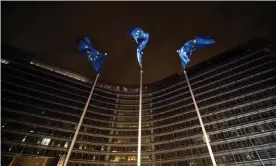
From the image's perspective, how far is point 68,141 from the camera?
1644 inches

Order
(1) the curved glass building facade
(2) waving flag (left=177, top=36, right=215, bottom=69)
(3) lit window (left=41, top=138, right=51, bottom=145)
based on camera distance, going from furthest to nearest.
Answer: (3) lit window (left=41, top=138, right=51, bottom=145), (1) the curved glass building facade, (2) waving flag (left=177, top=36, right=215, bottom=69)

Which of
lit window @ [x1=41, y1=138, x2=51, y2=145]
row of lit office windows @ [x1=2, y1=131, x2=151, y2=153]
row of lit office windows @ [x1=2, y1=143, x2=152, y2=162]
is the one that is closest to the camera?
row of lit office windows @ [x1=2, y1=143, x2=152, y2=162]

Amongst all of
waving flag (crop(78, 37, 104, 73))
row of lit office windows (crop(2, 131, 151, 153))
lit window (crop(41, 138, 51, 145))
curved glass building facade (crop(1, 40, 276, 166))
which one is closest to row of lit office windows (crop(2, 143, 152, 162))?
curved glass building facade (crop(1, 40, 276, 166))

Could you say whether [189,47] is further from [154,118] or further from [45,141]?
[45,141]

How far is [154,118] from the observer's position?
5191 cm

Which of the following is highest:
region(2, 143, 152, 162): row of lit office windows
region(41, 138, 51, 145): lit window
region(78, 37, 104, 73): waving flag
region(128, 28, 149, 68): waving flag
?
region(128, 28, 149, 68): waving flag

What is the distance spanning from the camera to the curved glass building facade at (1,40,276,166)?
3447 cm

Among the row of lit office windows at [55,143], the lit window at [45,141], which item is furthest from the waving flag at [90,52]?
the lit window at [45,141]

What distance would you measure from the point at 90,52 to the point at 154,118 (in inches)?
1496

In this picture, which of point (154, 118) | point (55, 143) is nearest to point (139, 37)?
point (55, 143)

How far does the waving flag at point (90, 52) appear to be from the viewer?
60.8 feet

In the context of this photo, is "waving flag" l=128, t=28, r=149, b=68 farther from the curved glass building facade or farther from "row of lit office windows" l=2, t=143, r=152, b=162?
"row of lit office windows" l=2, t=143, r=152, b=162

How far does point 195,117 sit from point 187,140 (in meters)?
6.57

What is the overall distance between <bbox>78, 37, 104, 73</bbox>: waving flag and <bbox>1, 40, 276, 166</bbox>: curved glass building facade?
3007 cm
